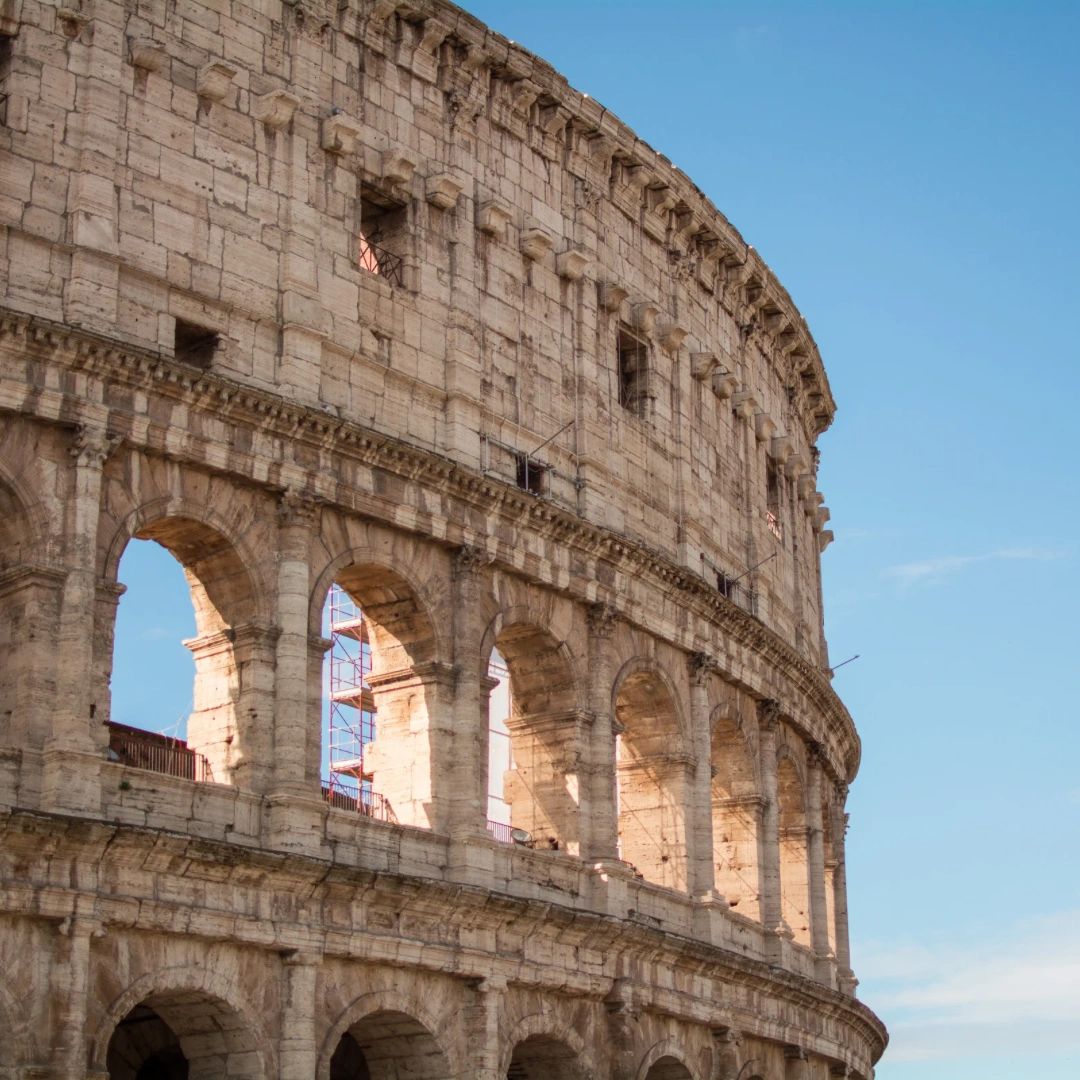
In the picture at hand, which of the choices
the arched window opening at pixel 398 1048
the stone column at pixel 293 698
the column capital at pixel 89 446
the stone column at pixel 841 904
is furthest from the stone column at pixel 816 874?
the column capital at pixel 89 446

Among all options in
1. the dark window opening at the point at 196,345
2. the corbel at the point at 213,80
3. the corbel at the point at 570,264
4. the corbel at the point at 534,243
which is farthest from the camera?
the corbel at the point at 570,264

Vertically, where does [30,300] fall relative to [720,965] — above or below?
above

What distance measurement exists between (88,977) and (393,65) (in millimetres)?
13200

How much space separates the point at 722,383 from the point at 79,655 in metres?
16.0

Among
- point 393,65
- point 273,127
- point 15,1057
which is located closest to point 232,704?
point 15,1057

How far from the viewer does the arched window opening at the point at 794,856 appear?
124 ft

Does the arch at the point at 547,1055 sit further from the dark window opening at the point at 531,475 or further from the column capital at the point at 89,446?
the column capital at the point at 89,446

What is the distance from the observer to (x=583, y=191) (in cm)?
3284

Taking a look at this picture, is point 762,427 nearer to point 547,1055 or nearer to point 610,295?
point 610,295

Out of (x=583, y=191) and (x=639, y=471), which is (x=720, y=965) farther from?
(x=583, y=191)

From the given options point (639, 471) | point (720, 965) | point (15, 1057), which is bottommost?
point (15, 1057)

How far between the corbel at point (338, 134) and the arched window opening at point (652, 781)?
8802 millimetres

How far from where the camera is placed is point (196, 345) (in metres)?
25.9

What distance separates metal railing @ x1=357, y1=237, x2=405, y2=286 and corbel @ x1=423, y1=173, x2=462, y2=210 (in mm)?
994
